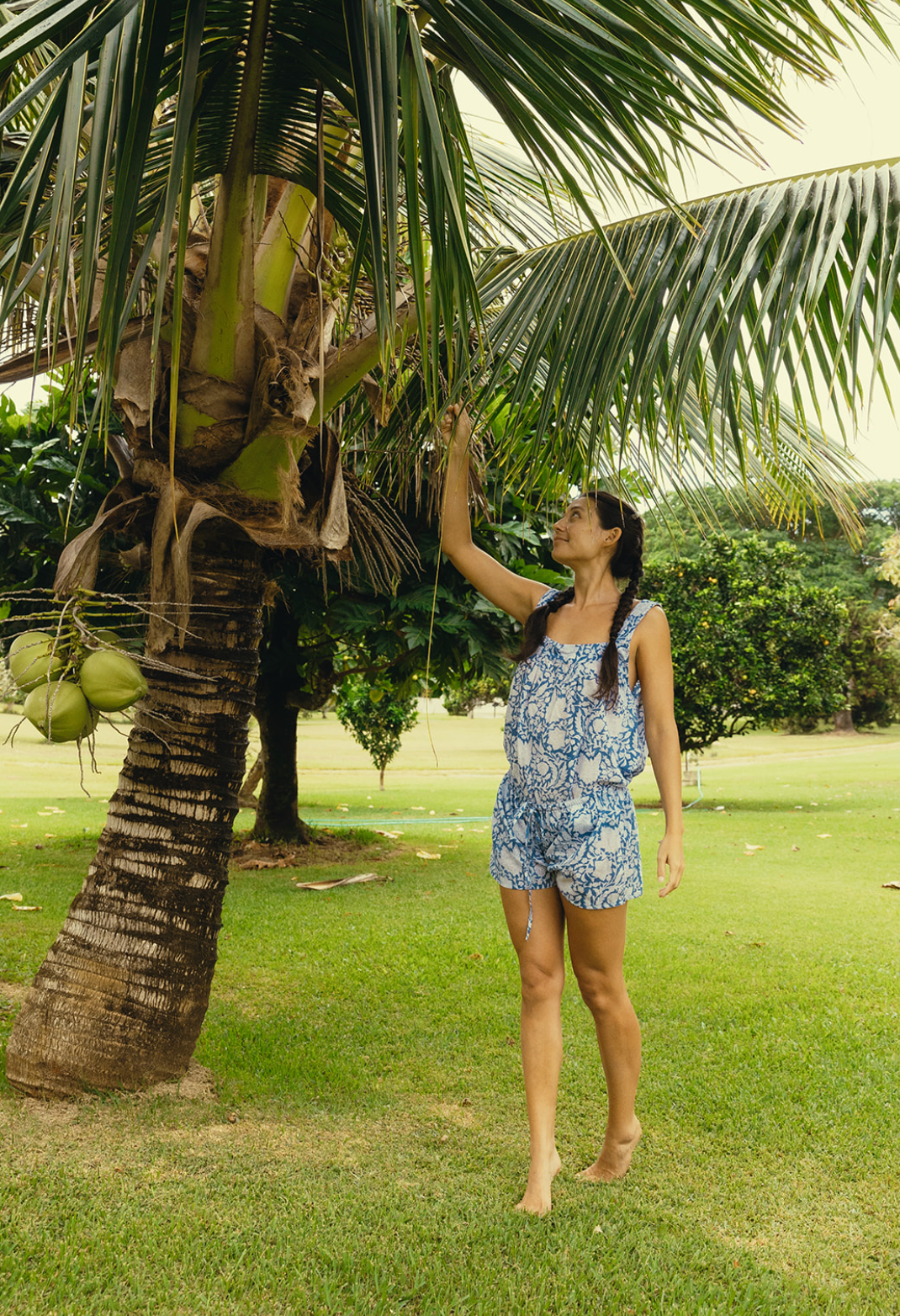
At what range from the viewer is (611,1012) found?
9.98 feet

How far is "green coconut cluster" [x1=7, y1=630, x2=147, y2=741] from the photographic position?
2.78 meters

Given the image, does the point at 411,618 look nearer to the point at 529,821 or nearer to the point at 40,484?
the point at 40,484

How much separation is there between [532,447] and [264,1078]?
8.46 feet

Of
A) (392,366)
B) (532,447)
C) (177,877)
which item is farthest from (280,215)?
(177,877)

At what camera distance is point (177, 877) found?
11.2 feet

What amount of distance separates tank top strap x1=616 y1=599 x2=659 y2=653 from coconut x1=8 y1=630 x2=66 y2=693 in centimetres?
168

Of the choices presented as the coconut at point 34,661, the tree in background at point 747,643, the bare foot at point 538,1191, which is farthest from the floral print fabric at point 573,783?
the tree in background at point 747,643

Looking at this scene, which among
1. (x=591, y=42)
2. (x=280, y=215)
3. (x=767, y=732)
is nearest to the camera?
(x=591, y=42)

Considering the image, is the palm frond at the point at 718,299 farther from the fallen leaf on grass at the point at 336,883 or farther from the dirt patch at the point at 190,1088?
the fallen leaf on grass at the point at 336,883

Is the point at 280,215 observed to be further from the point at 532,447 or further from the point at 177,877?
the point at 177,877

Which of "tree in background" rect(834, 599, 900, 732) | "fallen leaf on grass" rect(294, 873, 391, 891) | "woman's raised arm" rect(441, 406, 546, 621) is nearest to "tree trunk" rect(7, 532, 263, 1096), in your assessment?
"woman's raised arm" rect(441, 406, 546, 621)

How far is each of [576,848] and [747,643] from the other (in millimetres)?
14703

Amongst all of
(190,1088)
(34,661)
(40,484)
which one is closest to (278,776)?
(40,484)

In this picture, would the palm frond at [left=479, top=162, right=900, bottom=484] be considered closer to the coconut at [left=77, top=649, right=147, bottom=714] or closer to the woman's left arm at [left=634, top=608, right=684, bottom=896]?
the woman's left arm at [left=634, top=608, right=684, bottom=896]
